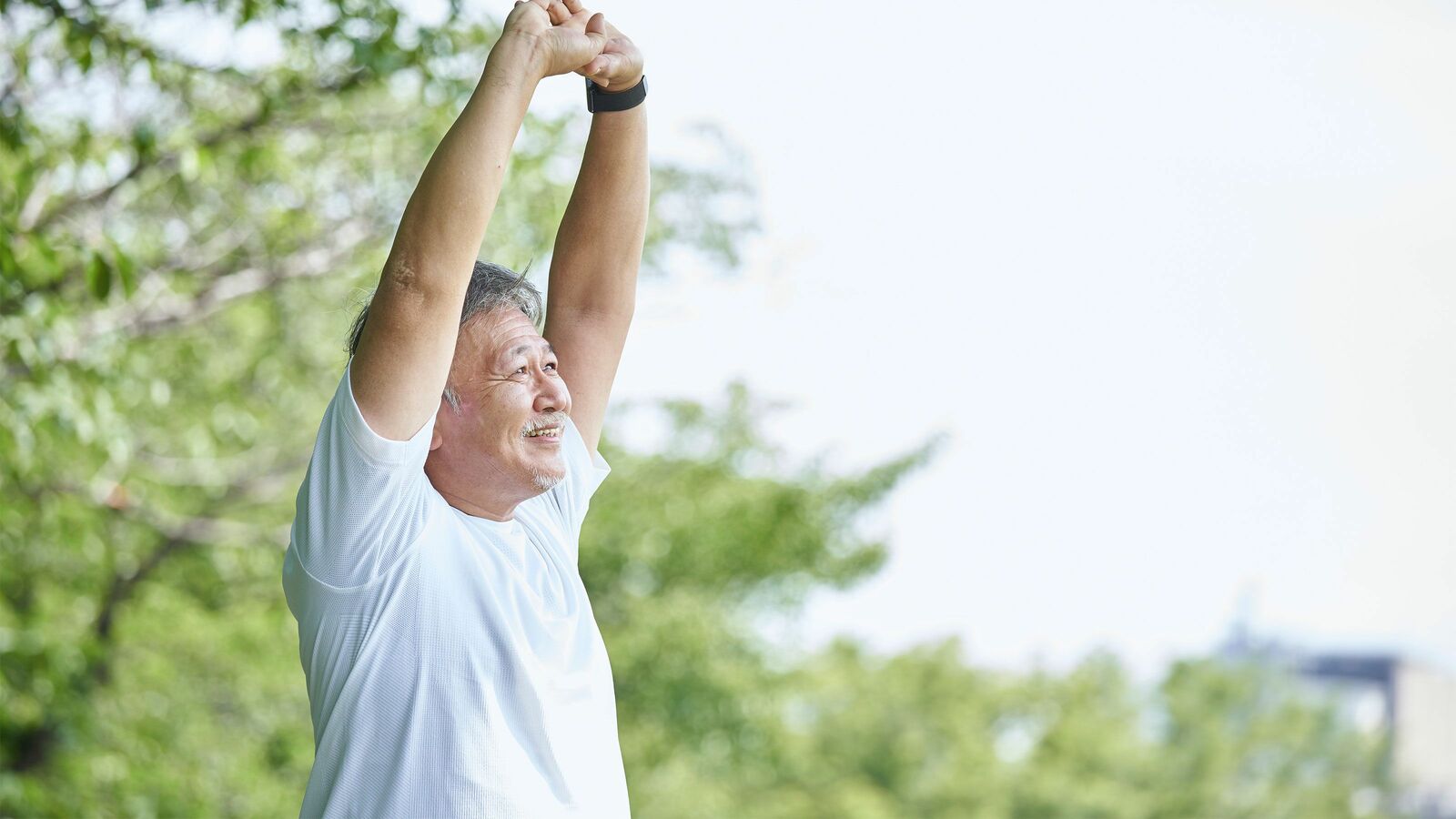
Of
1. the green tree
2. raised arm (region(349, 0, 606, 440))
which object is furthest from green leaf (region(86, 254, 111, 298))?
raised arm (region(349, 0, 606, 440))

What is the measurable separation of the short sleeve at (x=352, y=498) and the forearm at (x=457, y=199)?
144 mm

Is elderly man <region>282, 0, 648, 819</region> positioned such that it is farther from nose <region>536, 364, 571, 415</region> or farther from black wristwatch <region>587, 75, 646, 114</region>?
black wristwatch <region>587, 75, 646, 114</region>

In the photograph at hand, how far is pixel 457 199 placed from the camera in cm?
167

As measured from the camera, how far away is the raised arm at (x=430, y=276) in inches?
65.0

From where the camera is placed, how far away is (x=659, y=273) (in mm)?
8633

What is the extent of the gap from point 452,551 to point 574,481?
39 centimetres

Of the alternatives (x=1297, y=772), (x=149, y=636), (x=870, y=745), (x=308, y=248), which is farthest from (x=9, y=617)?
(x=1297, y=772)

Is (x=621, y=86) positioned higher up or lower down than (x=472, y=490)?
higher up

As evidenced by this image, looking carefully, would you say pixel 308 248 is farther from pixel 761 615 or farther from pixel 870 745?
pixel 870 745

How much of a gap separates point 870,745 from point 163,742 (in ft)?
72.7

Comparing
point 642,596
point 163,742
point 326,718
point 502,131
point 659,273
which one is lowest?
point 326,718

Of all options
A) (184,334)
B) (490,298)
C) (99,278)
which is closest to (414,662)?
(490,298)

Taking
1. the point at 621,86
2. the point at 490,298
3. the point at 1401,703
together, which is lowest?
the point at 490,298

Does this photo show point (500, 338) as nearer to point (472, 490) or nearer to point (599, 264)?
point (472, 490)
